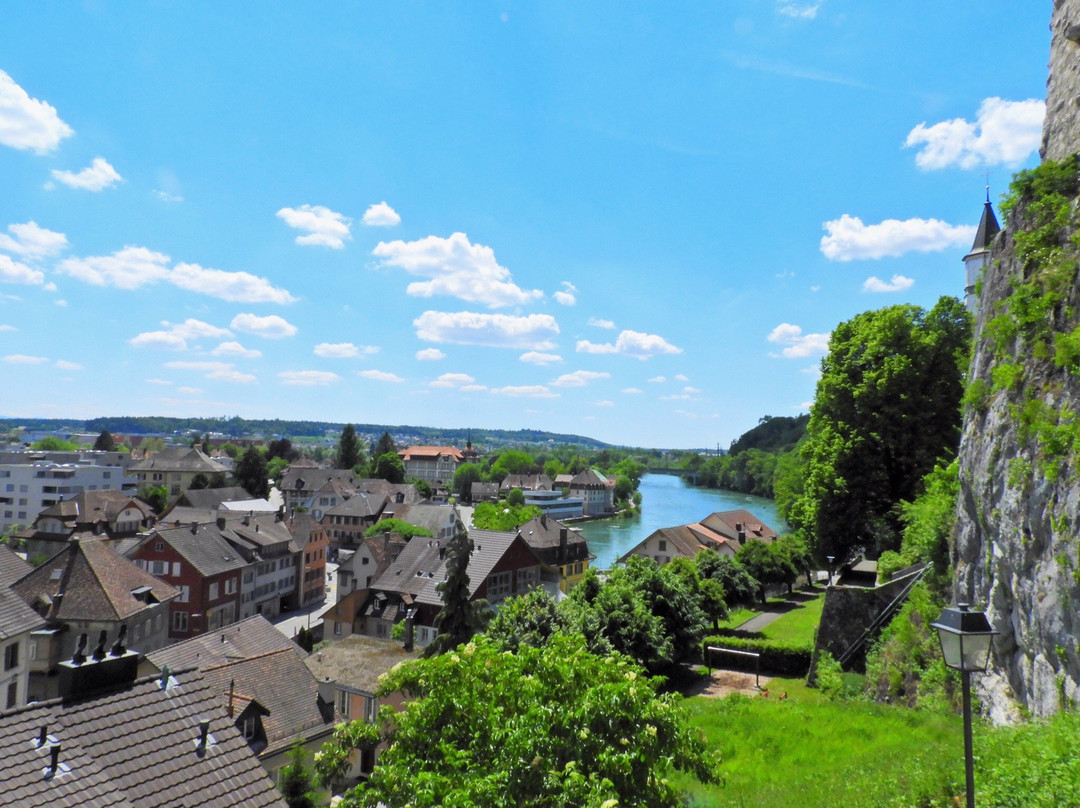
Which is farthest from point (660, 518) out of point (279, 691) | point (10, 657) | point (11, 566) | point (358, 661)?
point (10, 657)

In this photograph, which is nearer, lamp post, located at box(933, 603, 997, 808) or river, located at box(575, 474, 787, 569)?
lamp post, located at box(933, 603, 997, 808)

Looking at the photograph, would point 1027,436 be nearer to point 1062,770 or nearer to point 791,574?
point 1062,770

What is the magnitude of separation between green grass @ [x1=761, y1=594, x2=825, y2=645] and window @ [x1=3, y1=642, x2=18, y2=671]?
24449 mm

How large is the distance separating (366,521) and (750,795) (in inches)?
2838

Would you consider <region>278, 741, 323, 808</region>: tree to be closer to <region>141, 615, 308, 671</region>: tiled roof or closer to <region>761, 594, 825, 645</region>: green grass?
<region>141, 615, 308, 671</region>: tiled roof

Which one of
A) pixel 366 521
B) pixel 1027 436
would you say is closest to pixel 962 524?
pixel 1027 436

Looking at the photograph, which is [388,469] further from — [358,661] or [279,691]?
[279,691]

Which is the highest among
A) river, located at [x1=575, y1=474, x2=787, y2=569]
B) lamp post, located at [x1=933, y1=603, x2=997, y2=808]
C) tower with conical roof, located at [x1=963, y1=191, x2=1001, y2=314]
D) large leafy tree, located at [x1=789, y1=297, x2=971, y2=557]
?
tower with conical roof, located at [x1=963, y1=191, x2=1001, y2=314]

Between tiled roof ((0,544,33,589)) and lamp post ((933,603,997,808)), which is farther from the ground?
lamp post ((933,603,997,808))

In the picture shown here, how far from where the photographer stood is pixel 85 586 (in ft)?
107

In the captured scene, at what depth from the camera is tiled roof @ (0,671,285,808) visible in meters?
6.19

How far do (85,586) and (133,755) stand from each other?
31.2m

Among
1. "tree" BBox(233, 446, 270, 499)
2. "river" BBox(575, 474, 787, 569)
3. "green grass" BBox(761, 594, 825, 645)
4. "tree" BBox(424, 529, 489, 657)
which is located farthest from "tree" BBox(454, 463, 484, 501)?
"tree" BBox(424, 529, 489, 657)

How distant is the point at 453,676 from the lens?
27.6 feet
